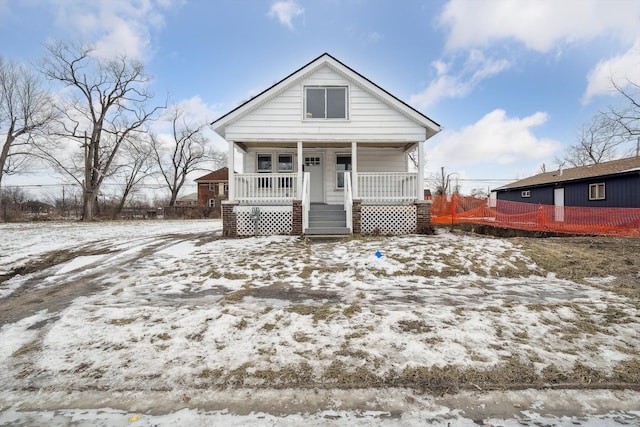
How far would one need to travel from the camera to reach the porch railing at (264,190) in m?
10.6

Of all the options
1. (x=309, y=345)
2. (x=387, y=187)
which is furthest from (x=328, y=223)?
(x=309, y=345)

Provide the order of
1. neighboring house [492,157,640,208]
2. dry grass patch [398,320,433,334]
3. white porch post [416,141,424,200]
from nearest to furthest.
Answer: dry grass patch [398,320,433,334] < white porch post [416,141,424,200] < neighboring house [492,157,640,208]

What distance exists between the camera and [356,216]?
408 inches

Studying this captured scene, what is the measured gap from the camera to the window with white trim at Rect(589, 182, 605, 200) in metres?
15.4

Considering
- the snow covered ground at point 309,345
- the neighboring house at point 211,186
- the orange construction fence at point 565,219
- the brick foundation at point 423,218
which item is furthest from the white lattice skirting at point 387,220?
the neighboring house at point 211,186

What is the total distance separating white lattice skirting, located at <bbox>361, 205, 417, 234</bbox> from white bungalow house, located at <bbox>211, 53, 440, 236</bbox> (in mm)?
35

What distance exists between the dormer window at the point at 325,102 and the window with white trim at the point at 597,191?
47.1 ft

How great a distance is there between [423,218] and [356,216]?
2.46 m

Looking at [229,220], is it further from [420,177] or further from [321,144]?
[420,177]

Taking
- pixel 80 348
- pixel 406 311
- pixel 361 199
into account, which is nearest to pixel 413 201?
pixel 361 199

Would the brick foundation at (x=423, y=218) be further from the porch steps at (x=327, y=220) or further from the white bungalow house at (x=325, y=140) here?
the porch steps at (x=327, y=220)

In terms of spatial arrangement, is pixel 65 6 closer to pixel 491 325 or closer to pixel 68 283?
pixel 68 283

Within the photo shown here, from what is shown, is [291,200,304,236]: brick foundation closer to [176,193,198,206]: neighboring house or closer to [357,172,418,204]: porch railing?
[357,172,418,204]: porch railing

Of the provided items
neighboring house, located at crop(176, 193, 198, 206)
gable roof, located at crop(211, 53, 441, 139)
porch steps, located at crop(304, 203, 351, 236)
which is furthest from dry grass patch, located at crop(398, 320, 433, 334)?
neighboring house, located at crop(176, 193, 198, 206)
